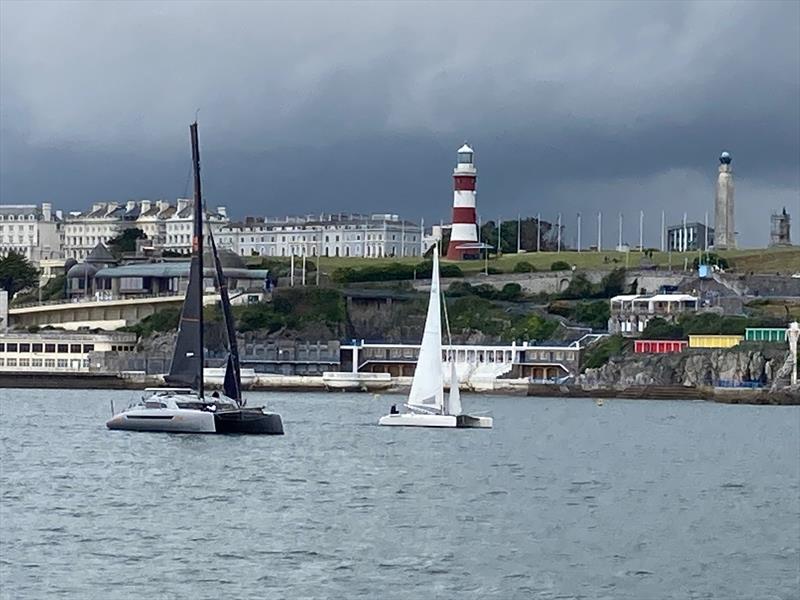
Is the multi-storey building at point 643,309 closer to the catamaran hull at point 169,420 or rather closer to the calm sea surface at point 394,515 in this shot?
the calm sea surface at point 394,515

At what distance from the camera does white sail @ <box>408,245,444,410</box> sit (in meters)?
52.1

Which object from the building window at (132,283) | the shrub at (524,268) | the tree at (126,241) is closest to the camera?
the building window at (132,283)

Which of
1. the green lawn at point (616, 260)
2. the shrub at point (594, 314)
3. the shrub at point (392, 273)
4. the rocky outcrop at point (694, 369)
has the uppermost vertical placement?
the green lawn at point (616, 260)

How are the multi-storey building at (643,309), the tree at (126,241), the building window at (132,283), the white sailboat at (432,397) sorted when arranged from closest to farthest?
the white sailboat at (432,397) → the multi-storey building at (643,309) → the building window at (132,283) → the tree at (126,241)

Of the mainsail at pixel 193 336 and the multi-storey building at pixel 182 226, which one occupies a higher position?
the multi-storey building at pixel 182 226

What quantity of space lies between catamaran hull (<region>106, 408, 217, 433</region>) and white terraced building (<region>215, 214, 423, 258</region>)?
96276 millimetres

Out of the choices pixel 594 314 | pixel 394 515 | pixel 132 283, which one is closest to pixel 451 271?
pixel 594 314

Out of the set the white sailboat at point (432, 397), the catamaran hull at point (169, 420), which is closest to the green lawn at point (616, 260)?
the white sailboat at point (432, 397)

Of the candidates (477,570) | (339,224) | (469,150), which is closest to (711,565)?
(477,570)

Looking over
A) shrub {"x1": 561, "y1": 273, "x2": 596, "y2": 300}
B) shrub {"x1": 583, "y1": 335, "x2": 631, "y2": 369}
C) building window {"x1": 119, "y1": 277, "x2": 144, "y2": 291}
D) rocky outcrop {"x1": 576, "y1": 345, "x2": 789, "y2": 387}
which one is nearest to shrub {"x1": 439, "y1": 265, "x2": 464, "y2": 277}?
shrub {"x1": 561, "y1": 273, "x2": 596, "y2": 300}

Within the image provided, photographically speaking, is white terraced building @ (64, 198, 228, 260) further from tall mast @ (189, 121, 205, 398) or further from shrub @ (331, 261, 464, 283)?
tall mast @ (189, 121, 205, 398)

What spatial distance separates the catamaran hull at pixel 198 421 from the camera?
148 feet

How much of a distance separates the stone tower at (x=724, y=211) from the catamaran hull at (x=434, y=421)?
231 feet

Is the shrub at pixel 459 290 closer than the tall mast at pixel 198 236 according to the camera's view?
No
